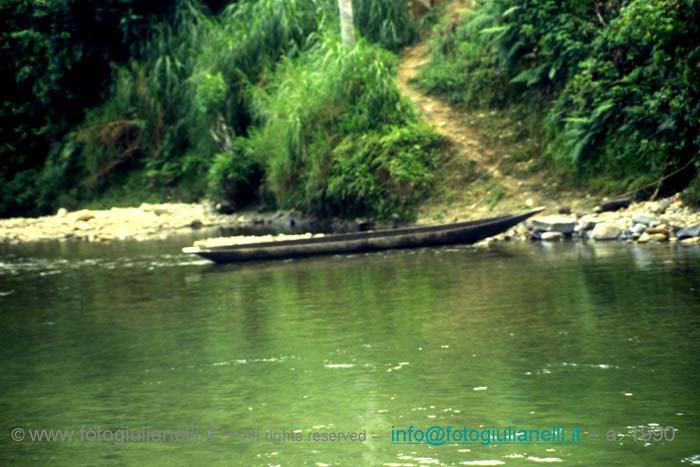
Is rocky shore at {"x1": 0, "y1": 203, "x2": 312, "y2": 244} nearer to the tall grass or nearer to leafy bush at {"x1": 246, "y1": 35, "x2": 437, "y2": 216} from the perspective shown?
the tall grass

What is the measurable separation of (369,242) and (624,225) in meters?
4.26

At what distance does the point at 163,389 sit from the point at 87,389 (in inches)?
28.7

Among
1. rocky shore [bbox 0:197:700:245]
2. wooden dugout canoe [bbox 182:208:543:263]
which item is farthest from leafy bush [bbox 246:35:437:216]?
A: wooden dugout canoe [bbox 182:208:543:263]

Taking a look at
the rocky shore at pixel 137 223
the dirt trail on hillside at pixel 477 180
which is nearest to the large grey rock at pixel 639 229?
the dirt trail on hillside at pixel 477 180

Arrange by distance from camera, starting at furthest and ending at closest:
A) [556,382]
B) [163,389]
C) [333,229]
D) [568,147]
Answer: [333,229], [568,147], [163,389], [556,382]

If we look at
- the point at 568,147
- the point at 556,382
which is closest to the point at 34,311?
the point at 556,382

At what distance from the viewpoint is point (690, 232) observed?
18.2m

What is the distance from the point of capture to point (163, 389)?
406 inches

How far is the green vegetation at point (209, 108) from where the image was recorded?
78.7 ft

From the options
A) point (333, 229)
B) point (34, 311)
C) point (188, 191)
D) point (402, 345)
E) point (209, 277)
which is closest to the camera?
point (402, 345)

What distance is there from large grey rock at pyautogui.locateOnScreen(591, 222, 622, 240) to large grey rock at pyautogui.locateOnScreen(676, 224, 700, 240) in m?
1.21

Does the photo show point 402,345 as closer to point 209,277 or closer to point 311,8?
point 209,277

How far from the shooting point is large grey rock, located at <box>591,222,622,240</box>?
19.3m

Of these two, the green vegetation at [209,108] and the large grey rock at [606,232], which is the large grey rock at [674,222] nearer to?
the large grey rock at [606,232]
